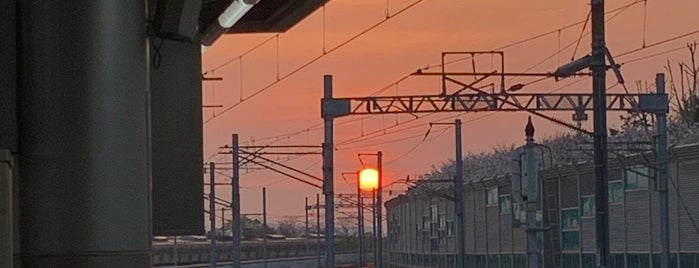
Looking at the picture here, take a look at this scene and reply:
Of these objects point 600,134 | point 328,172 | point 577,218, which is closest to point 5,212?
point 600,134

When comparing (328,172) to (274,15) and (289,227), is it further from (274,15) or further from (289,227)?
(289,227)

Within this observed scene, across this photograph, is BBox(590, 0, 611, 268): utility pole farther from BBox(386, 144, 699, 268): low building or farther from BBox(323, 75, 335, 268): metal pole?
BBox(323, 75, 335, 268): metal pole

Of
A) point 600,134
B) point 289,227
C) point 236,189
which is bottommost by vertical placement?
point 289,227

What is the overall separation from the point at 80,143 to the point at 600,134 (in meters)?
21.6

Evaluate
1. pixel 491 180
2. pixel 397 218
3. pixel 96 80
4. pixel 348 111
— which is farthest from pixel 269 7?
pixel 397 218

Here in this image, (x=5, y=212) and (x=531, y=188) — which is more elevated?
(x=531, y=188)

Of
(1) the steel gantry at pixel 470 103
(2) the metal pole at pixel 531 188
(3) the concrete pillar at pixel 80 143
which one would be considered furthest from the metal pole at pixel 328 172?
(3) the concrete pillar at pixel 80 143

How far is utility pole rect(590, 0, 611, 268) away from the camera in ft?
85.1

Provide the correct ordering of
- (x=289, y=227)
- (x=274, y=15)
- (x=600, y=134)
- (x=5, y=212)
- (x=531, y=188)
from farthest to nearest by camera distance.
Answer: (x=289, y=227) → (x=600, y=134) → (x=531, y=188) → (x=274, y=15) → (x=5, y=212)

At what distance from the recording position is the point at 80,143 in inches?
214

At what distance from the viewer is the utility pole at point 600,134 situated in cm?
2594

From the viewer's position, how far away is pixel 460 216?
50969 mm

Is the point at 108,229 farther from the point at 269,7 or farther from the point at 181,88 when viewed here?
the point at 269,7

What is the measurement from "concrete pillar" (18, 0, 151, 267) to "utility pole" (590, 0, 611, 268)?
21075 millimetres
